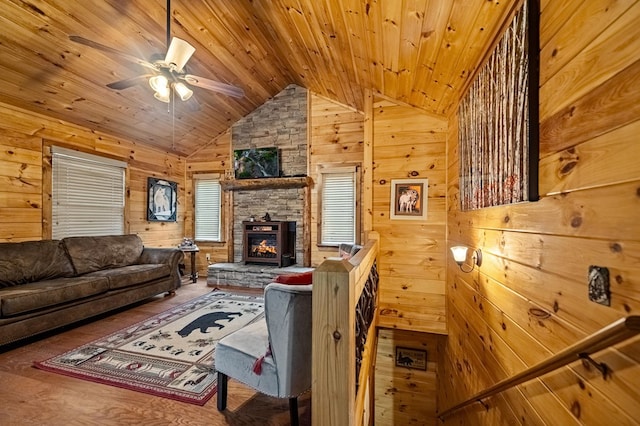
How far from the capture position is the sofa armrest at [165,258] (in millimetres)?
4711

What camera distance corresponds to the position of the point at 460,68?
7.29ft

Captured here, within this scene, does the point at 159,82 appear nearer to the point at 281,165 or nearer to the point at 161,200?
the point at 281,165

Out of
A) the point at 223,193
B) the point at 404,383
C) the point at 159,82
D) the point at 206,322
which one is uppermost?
the point at 159,82

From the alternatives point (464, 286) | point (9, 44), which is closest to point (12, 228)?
point (9, 44)

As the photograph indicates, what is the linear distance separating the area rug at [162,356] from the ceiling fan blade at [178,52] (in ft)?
9.54

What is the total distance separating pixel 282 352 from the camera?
5.33 feet

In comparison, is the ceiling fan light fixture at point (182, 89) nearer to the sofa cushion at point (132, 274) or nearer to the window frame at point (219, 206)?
the sofa cushion at point (132, 274)

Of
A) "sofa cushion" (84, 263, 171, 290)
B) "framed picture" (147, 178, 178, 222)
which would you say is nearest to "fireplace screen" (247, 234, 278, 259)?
"sofa cushion" (84, 263, 171, 290)

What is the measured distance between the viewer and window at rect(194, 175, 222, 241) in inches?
247

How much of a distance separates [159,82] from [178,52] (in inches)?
15.6

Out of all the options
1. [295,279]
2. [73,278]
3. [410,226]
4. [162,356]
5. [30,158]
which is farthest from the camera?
[30,158]

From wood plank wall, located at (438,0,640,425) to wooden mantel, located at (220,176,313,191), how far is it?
4127 millimetres

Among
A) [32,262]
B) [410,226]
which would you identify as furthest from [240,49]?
[32,262]

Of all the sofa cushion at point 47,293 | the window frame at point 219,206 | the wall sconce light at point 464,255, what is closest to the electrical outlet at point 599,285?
the wall sconce light at point 464,255
